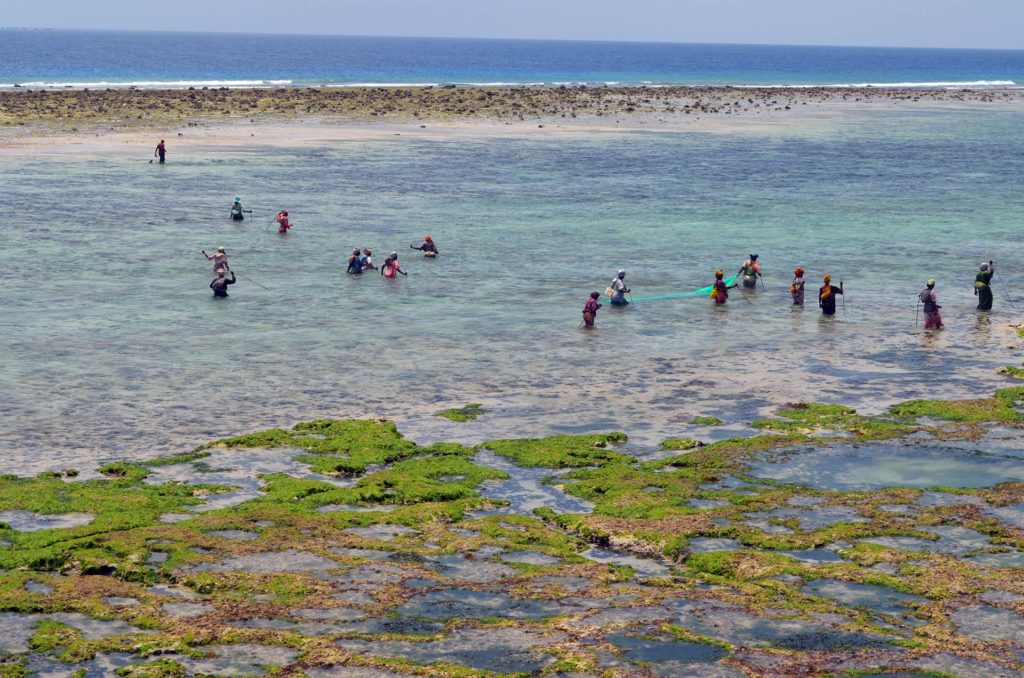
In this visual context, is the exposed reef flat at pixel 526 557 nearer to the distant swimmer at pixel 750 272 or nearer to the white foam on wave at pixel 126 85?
the distant swimmer at pixel 750 272

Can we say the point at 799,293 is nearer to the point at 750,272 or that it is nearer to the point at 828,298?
the point at 828,298

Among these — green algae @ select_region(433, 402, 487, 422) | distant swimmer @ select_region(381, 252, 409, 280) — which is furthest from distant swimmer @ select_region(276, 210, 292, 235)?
green algae @ select_region(433, 402, 487, 422)

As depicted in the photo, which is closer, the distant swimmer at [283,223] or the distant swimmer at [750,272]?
the distant swimmer at [750,272]

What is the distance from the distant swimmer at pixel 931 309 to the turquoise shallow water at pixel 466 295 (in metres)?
0.52

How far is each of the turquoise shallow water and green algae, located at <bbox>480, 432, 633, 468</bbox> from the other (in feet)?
3.51

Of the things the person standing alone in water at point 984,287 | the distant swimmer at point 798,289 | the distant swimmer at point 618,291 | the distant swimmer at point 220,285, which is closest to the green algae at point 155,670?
the distant swimmer at point 220,285

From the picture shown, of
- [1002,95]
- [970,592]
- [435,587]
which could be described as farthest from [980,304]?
[1002,95]

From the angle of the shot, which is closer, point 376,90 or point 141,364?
point 141,364

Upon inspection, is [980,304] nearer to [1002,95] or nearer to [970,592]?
[970,592]

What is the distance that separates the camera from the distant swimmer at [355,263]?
4541 centimetres

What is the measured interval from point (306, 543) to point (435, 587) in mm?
2672

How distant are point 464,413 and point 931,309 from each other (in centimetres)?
1602

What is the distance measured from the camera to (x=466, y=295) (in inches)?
1695

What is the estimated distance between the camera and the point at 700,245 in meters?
53.7
